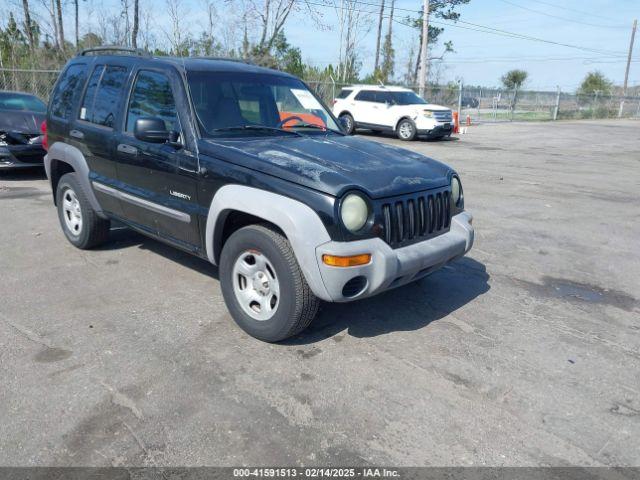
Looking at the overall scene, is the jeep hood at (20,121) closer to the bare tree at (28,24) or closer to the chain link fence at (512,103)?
the bare tree at (28,24)

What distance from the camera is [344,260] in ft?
10.8

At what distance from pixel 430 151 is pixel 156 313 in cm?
1306

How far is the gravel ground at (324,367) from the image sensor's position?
2766 mm

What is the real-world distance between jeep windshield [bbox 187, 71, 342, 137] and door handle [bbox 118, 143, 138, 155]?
0.74m

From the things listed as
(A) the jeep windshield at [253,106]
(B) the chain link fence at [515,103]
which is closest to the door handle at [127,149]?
(A) the jeep windshield at [253,106]

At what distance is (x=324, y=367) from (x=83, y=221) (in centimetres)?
326

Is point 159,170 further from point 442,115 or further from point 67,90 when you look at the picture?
point 442,115

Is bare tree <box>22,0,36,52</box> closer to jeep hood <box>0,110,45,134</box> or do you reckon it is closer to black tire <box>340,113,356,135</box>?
black tire <box>340,113,356,135</box>

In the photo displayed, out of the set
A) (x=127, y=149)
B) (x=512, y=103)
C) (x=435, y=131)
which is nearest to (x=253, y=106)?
(x=127, y=149)

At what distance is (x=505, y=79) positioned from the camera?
6203cm

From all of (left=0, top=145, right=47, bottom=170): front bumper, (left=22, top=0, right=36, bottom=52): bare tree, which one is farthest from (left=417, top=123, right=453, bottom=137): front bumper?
(left=22, top=0, right=36, bottom=52): bare tree

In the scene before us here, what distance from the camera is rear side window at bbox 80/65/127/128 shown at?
4.79 m

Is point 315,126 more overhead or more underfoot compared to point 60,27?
more underfoot

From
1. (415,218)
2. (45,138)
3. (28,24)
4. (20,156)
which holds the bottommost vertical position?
(20,156)
